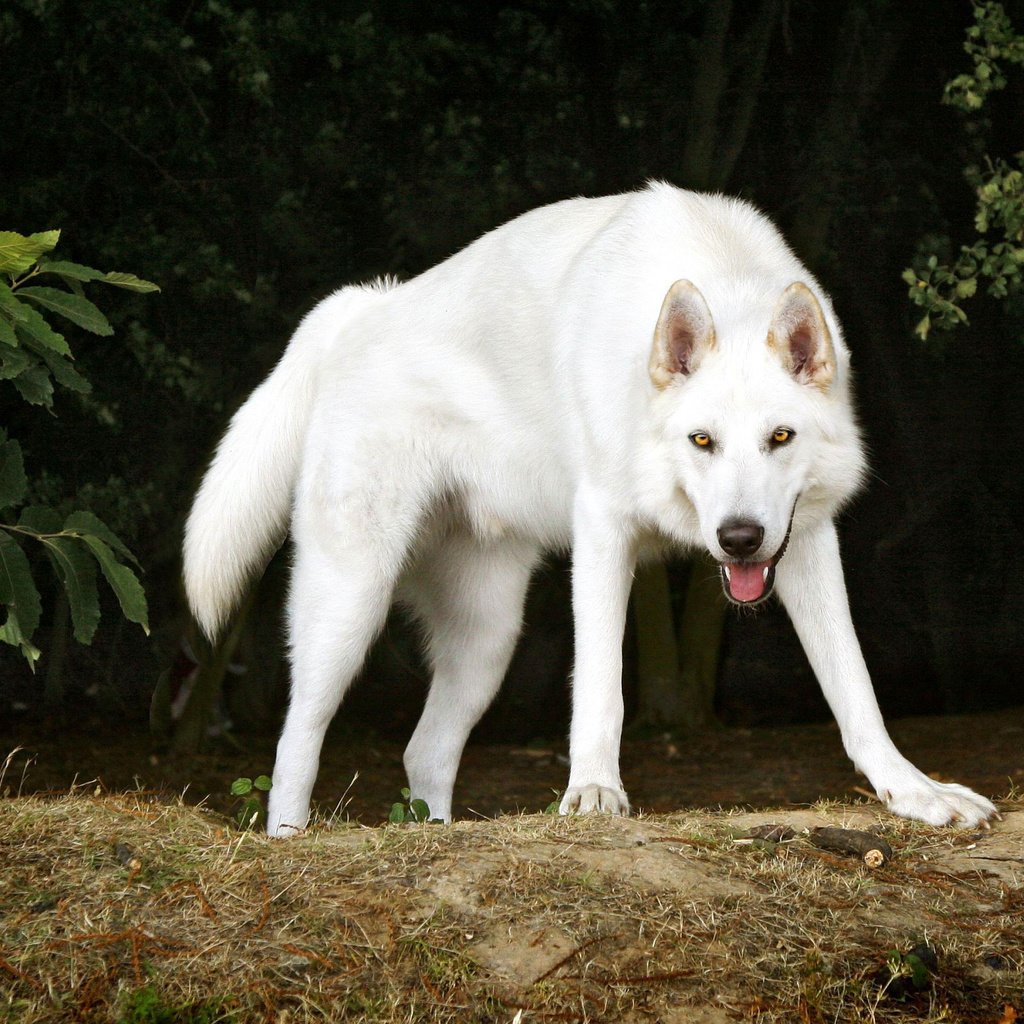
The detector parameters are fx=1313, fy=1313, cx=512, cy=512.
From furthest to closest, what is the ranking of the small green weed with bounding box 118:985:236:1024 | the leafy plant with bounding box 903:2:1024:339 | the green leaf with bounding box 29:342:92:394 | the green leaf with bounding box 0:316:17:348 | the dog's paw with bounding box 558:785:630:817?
the leafy plant with bounding box 903:2:1024:339
the dog's paw with bounding box 558:785:630:817
the green leaf with bounding box 29:342:92:394
the green leaf with bounding box 0:316:17:348
the small green weed with bounding box 118:985:236:1024

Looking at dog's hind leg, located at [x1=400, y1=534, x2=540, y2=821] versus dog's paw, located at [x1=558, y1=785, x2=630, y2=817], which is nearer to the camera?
dog's paw, located at [x1=558, y1=785, x2=630, y2=817]

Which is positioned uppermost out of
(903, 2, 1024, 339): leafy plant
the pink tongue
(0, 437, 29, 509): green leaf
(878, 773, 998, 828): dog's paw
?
(903, 2, 1024, 339): leafy plant

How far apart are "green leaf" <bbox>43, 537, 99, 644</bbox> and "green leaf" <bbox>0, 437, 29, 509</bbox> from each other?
15 cm

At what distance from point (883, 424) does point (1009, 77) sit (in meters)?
2.00

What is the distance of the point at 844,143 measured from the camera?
289 inches

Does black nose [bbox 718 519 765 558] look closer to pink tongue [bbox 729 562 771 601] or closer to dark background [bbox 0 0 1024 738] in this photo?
pink tongue [bbox 729 562 771 601]

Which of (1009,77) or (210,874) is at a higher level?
(1009,77)

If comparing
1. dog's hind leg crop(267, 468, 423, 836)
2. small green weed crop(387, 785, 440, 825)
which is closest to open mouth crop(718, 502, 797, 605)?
small green weed crop(387, 785, 440, 825)

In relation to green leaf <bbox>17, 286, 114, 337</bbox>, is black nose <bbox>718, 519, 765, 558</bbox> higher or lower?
lower

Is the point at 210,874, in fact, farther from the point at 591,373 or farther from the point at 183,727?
the point at 183,727

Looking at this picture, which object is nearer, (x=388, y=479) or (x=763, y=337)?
(x=763, y=337)

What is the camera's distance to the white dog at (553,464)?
3.46m

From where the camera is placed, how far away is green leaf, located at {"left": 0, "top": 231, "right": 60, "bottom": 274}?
9.37 ft

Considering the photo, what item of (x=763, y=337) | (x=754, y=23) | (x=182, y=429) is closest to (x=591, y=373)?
(x=763, y=337)
